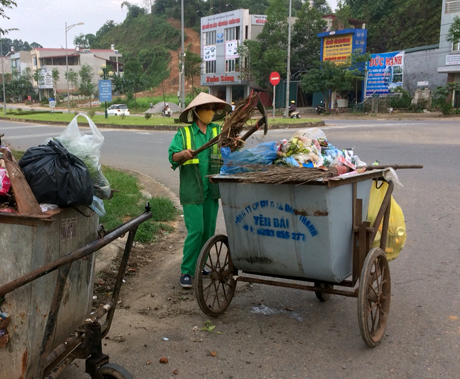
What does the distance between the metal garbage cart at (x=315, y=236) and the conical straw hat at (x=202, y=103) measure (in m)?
0.86

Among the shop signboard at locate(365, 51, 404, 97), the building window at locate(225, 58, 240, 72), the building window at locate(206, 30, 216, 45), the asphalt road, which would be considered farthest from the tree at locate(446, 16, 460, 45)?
the building window at locate(206, 30, 216, 45)

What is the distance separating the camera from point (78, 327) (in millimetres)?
2615

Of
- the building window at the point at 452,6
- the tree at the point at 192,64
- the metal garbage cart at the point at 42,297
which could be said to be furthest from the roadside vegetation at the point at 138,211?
the tree at the point at 192,64

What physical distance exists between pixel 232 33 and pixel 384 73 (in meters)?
20.8

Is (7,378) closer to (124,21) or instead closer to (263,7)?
(263,7)

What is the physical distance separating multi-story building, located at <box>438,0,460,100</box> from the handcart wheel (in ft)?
118

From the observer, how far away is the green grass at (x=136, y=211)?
5.79 metres

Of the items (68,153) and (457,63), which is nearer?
(68,153)

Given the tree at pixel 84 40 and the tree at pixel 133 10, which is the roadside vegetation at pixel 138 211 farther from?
the tree at pixel 84 40

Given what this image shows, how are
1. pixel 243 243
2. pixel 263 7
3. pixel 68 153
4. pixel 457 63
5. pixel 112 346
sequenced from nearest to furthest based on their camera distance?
pixel 68 153 → pixel 112 346 → pixel 243 243 → pixel 457 63 → pixel 263 7

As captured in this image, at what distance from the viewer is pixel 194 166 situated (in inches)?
161

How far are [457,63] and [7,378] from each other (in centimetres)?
3653

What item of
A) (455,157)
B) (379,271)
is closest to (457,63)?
(455,157)

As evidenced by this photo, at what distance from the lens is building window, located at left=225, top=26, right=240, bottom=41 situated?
53.1 metres
